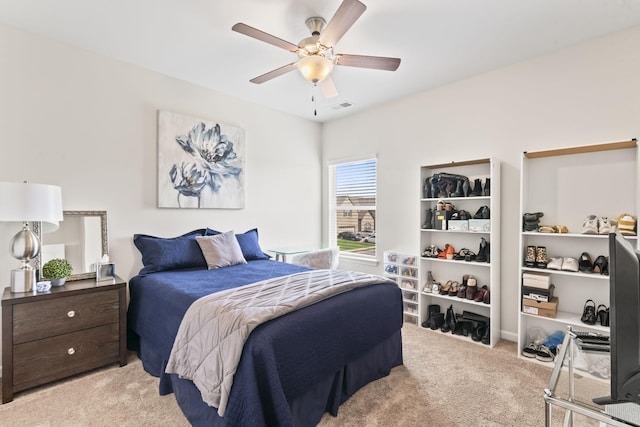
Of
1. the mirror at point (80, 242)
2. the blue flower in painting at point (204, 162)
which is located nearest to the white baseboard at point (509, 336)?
the blue flower in painting at point (204, 162)

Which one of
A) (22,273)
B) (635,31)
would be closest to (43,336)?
(22,273)

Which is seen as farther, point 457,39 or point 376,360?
point 457,39

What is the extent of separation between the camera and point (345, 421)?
74.2 inches

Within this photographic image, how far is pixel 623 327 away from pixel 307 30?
8.43ft

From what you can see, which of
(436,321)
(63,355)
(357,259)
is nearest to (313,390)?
(63,355)

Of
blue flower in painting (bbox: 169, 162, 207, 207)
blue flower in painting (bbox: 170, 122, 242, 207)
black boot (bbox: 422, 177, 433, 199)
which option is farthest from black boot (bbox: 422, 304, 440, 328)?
blue flower in painting (bbox: 169, 162, 207, 207)

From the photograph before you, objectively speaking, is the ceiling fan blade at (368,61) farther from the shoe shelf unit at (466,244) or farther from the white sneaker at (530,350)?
the white sneaker at (530,350)

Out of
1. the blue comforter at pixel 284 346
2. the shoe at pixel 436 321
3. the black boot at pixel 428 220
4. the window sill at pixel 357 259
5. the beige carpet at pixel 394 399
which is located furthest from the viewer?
the window sill at pixel 357 259

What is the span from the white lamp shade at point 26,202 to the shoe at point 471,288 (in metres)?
3.70

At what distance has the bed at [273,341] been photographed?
60.1 inches

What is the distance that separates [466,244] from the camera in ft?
11.2

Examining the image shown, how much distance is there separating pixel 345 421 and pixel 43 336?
2200 millimetres

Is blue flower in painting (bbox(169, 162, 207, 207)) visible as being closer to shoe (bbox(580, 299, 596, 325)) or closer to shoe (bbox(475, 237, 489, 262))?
shoe (bbox(475, 237, 489, 262))

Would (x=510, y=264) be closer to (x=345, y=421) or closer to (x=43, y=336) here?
(x=345, y=421)
